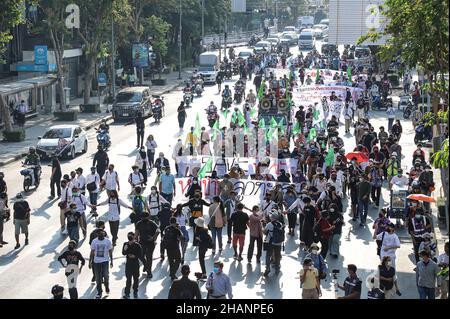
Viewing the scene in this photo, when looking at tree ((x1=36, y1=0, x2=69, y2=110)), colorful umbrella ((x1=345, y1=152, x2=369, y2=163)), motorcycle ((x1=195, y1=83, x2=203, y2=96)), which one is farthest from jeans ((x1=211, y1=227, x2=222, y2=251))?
motorcycle ((x1=195, y1=83, x2=203, y2=96))

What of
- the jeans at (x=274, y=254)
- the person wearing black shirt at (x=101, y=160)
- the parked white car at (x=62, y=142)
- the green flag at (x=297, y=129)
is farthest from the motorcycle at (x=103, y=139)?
the jeans at (x=274, y=254)

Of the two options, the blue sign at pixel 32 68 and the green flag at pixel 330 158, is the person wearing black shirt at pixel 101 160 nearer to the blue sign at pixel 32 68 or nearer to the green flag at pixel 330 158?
the green flag at pixel 330 158

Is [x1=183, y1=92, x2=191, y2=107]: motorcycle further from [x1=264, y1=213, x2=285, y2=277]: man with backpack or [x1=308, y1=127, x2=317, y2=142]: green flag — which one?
[x1=264, y1=213, x2=285, y2=277]: man with backpack

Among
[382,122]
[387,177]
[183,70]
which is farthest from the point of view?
[183,70]

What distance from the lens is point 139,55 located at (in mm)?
67188

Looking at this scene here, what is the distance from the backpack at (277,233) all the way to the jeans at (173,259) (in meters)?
2.12

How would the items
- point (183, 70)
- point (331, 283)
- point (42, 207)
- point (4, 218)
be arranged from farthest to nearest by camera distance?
point (183, 70)
point (42, 207)
point (4, 218)
point (331, 283)

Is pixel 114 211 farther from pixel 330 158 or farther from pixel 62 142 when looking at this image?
pixel 62 142

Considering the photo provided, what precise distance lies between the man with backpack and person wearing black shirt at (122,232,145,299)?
10.1ft

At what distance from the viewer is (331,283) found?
839 inches
